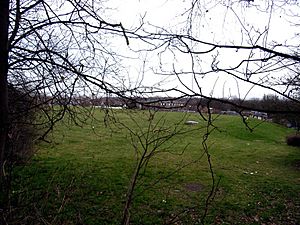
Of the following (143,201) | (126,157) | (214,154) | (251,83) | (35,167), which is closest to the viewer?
(251,83)

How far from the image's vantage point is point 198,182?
9188 millimetres

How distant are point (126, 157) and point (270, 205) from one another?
6300 millimetres

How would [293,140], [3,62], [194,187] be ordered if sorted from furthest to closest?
[293,140]
[194,187]
[3,62]

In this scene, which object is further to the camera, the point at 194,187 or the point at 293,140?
the point at 293,140

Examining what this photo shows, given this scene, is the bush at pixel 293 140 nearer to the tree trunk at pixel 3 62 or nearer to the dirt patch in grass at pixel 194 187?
the dirt patch in grass at pixel 194 187

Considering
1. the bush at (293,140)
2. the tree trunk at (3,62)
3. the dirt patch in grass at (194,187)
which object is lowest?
the dirt patch in grass at (194,187)

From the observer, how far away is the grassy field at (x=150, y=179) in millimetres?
2346

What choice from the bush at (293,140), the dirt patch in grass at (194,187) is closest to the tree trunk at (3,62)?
the dirt patch in grass at (194,187)

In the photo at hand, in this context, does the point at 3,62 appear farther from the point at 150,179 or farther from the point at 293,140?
the point at 293,140

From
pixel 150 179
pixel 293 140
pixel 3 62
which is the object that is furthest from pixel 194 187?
pixel 293 140

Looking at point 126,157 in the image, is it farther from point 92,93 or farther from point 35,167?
point 92,93

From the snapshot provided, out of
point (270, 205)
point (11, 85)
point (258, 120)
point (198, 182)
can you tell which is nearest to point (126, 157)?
point (198, 182)

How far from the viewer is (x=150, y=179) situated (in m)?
8.94

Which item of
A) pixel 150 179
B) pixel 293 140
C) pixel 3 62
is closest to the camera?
pixel 3 62
